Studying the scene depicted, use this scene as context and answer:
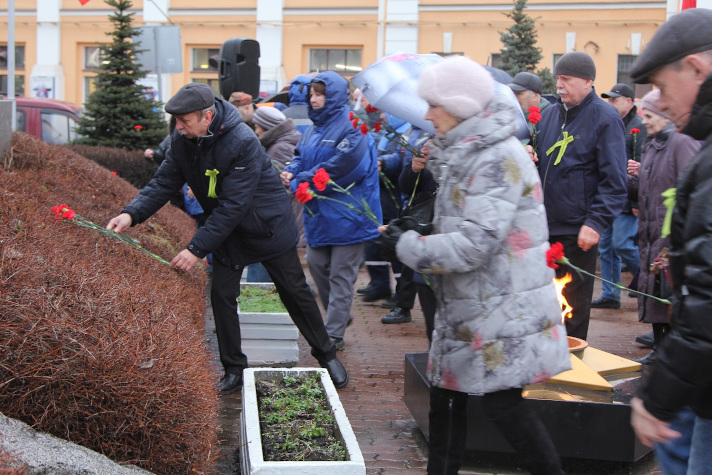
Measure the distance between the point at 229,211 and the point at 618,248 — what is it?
5138mm

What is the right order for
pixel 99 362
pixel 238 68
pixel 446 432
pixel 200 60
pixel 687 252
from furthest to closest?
pixel 200 60 → pixel 238 68 → pixel 446 432 → pixel 99 362 → pixel 687 252

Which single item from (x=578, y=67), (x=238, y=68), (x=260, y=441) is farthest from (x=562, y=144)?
(x=238, y=68)

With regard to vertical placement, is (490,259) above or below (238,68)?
below

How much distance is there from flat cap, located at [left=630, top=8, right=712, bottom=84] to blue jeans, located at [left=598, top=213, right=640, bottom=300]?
6.31m

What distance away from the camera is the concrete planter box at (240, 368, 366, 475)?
11.0 feet

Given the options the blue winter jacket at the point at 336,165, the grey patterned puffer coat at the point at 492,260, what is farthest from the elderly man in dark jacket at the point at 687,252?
the blue winter jacket at the point at 336,165

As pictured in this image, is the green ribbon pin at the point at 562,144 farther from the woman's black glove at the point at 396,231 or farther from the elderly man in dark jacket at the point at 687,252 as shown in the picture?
the elderly man in dark jacket at the point at 687,252

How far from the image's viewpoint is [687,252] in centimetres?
223

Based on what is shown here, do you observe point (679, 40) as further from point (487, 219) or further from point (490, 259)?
point (490, 259)

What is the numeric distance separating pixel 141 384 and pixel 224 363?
7.52 feet

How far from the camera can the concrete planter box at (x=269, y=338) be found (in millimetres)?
6148

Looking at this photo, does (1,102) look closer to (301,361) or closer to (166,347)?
(301,361)

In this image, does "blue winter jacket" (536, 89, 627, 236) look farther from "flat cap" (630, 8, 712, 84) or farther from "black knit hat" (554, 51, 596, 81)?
"flat cap" (630, 8, 712, 84)

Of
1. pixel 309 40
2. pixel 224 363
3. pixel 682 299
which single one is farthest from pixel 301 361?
pixel 309 40
